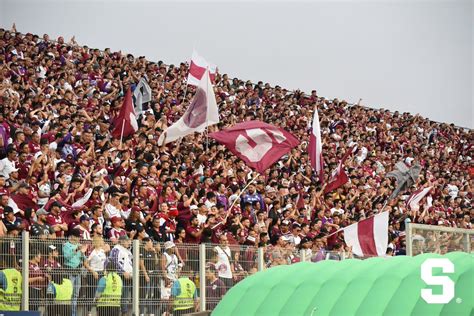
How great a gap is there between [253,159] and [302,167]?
6.06 m

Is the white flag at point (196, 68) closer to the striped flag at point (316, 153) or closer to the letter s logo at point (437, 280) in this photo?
the striped flag at point (316, 153)

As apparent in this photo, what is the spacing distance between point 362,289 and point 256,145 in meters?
9.14

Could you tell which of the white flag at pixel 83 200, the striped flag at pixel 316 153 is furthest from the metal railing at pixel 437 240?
the white flag at pixel 83 200

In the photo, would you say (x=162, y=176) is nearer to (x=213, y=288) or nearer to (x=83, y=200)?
(x=83, y=200)

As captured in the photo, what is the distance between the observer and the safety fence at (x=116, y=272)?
18.4m

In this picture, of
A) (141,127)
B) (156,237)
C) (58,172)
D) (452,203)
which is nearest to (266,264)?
(156,237)

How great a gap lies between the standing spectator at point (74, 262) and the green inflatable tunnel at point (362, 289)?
2.25m

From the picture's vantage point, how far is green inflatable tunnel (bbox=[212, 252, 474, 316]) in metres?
16.7

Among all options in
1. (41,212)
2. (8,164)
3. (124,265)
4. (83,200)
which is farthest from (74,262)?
(8,164)

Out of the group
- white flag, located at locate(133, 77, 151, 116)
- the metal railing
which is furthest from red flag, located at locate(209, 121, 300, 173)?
white flag, located at locate(133, 77, 151, 116)

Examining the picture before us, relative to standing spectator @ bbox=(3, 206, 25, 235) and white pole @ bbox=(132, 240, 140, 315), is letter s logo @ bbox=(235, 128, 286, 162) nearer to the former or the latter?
white pole @ bbox=(132, 240, 140, 315)

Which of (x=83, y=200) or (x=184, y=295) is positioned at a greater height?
(x=83, y=200)

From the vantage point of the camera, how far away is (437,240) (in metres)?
24.6

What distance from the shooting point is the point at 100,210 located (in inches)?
813
